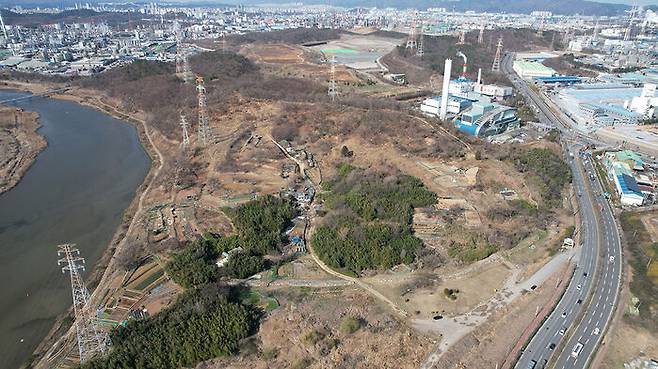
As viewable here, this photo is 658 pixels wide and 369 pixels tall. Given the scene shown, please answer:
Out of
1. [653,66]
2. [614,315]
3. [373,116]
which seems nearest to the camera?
[614,315]

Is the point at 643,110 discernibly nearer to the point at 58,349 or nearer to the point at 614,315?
the point at 614,315

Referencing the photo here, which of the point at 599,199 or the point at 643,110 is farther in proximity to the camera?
the point at 643,110

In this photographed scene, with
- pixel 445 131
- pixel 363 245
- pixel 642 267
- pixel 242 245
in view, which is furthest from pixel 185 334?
pixel 445 131

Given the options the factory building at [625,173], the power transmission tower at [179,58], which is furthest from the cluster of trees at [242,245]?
the power transmission tower at [179,58]

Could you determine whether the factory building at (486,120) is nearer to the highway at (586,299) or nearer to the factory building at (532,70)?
the highway at (586,299)

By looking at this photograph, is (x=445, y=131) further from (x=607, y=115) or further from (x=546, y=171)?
(x=607, y=115)

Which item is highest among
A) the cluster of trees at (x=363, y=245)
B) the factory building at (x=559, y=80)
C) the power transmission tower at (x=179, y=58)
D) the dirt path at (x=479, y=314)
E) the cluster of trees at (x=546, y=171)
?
the power transmission tower at (x=179, y=58)

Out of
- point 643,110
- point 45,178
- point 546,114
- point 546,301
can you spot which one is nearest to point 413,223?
point 546,301
